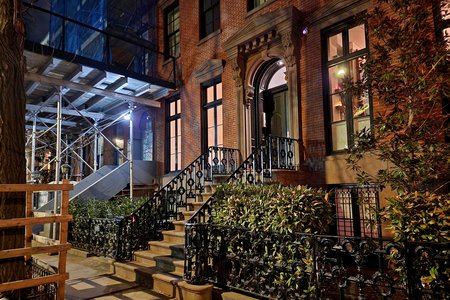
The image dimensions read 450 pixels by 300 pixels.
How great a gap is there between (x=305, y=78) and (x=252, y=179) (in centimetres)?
310

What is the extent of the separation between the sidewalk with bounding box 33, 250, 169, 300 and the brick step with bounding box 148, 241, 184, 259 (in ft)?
2.76

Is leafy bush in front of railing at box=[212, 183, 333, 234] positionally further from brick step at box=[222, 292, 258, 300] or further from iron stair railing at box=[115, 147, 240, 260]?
iron stair railing at box=[115, 147, 240, 260]

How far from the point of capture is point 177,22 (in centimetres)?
1315

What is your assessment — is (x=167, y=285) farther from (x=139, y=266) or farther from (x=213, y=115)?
(x=213, y=115)

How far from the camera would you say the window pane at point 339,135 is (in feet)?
24.8

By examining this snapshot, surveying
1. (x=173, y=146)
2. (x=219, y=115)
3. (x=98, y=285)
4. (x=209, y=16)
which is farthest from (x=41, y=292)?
(x=209, y=16)

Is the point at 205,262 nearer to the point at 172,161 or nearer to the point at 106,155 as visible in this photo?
the point at 172,161

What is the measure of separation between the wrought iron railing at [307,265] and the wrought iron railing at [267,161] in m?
1.76

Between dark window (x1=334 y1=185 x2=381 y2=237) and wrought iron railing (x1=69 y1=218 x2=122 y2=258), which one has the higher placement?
dark window (x1=334 y1=185 x2=381 y2=237)

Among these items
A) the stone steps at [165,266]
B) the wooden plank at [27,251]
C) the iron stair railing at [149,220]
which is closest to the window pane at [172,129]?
the iron stair railing at [149,220]

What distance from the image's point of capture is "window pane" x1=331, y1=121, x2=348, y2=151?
755cm

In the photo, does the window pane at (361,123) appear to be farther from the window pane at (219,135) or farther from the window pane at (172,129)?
the window pane at (172,129)

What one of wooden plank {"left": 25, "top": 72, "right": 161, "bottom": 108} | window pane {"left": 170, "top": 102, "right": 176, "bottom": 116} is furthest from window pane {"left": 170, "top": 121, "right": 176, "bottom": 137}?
wooden plank {"left": 25, "top": 72, "right": 161, "bottom": 108}

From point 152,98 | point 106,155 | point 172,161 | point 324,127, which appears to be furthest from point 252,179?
point 106,155
